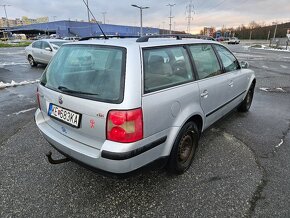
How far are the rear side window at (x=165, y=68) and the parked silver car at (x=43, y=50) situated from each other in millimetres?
9735

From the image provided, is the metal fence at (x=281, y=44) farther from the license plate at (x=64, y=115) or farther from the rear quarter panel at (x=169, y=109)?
the license plate at (x=64, y=115)

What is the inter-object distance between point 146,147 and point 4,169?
81.2 inches

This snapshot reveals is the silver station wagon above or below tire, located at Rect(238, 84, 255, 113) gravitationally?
above

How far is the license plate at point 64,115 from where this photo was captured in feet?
7.35

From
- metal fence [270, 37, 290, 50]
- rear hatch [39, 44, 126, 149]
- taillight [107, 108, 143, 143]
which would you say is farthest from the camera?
metal fence [270, 37, 290, 50]

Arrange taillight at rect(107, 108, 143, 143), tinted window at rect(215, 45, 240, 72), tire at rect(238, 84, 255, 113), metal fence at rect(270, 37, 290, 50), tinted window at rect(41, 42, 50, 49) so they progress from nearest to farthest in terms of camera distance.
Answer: taillight at rect(107, 108, 143, 143), tinted window at rect(215, 45, 240, 72), tire at rect(238, 84, 255, 113), tinted window at rect(41, 42, 50, 49), metal fence at rect(270, 37, 290, 50)

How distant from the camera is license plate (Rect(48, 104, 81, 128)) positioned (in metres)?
2.24

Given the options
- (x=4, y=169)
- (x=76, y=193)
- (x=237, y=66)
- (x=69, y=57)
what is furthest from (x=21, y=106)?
(x=237, y=66)

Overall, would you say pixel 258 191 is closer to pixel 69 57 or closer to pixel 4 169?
pixel 69 57

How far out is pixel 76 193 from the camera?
2508 mm

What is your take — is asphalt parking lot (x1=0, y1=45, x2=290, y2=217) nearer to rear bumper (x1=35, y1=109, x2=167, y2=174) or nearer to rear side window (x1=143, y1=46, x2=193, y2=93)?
rear bumper (x1=35, y1=109, x2=167, y2=174)

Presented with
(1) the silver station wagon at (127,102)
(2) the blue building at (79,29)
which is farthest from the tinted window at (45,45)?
(2) the blue building at (79,29)

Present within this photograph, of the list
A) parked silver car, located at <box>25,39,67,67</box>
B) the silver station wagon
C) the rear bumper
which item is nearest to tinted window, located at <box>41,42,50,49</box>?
parked silver car, located at <box>25,39,67,67</box>

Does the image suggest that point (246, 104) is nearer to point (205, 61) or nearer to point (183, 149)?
point (205, 61)
